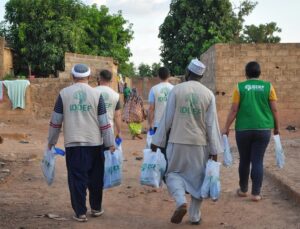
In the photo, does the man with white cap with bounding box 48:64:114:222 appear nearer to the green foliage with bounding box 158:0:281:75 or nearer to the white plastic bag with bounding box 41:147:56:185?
the white plastic bag with bounding box 41:147:56:185

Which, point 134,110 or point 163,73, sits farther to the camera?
point 134,110

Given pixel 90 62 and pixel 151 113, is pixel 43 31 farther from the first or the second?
pixel 151 113

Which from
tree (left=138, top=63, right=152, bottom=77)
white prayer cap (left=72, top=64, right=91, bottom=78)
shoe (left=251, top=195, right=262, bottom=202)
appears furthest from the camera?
tree (left=138, top=63, right=152, bottom=77)

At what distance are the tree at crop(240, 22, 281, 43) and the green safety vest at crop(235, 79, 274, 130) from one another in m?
37.4

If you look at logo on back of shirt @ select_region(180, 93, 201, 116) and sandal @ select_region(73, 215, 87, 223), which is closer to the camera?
logo on back of shirt @ select_region(180, 93, 201, 116)

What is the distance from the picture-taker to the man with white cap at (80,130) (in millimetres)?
5516

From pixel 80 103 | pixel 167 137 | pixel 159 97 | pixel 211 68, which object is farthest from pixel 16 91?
pixel 167 137

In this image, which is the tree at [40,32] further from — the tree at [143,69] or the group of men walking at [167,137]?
the tree at [143,69]

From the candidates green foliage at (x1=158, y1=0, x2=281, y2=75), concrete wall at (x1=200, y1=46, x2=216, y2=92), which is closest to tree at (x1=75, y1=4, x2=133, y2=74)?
green foliage at (x1=158, y1=0, x2=281, y2=75)

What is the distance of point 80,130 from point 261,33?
40.0 m

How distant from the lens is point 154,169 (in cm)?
545

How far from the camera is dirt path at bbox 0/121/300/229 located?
5559mm

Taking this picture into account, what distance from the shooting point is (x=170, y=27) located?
37344mm

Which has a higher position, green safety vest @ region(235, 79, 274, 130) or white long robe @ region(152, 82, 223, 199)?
green safety vest @ region(235, 79, 274, 130)
